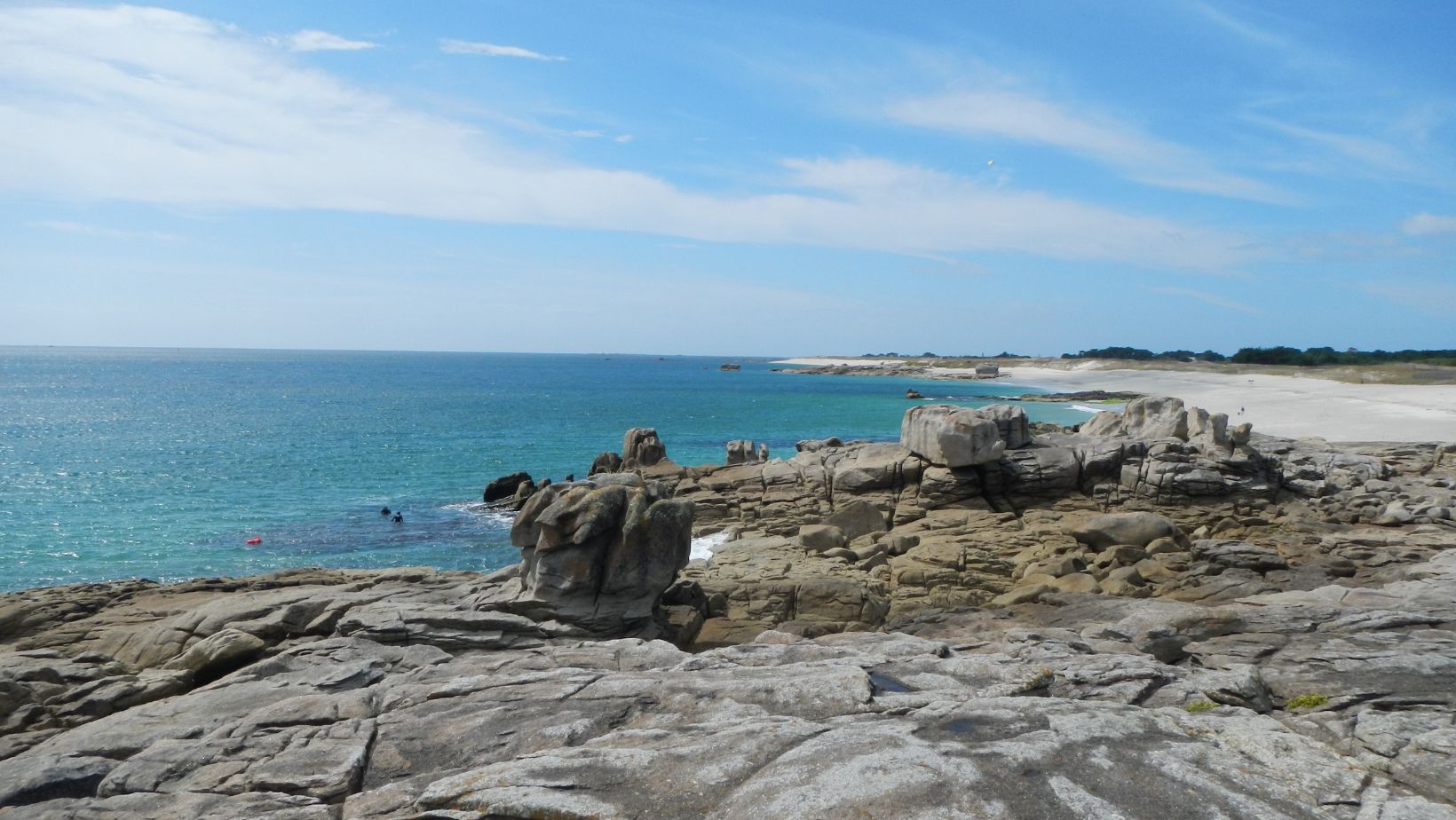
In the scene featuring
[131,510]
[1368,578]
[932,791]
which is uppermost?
[932,791]

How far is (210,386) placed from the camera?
152m

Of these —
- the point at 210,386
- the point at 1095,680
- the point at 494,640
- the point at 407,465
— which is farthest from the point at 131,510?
the point at 210,386

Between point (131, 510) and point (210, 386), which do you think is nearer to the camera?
point (131, 510)

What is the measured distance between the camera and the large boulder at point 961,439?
3141 centimetres

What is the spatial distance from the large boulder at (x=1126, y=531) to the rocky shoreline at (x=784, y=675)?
0.40 feet

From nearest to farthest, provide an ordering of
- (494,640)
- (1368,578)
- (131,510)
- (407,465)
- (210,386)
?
1. (494,640)
2. (1368,578)
3. (131,510)
4. (407,465)
5. (210,386)

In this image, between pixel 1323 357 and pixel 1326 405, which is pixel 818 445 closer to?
pixel 1326 405

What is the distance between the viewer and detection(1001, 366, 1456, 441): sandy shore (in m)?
57.9

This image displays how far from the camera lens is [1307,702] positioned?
1174cm

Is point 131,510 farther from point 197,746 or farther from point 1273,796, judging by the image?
point 1273,796

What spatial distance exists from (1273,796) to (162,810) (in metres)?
11.5

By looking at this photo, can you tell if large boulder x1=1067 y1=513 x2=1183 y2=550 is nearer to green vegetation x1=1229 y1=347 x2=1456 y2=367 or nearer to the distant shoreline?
the distant shoreline

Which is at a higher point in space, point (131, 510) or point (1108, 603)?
point (1108, 603)

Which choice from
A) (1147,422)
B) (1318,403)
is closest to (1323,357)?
(1318,403)
